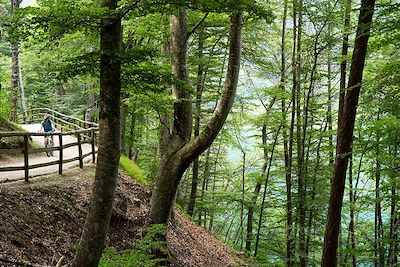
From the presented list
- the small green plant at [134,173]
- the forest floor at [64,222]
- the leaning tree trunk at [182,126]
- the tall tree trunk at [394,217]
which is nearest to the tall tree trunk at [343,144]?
the tall tree trunk at [394,217]

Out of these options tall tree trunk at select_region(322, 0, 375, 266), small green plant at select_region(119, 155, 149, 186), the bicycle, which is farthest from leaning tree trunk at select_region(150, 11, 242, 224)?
the bicycle

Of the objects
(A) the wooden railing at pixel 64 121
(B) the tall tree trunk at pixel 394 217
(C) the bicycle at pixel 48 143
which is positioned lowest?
(B) the tall tree trunk at pixel 394 217

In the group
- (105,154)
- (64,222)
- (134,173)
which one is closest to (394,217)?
(134,173)

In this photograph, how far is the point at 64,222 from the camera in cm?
870

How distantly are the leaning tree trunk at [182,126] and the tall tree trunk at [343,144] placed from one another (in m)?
2.47

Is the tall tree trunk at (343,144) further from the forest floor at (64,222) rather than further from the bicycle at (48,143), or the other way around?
the bicycle at (48,143)

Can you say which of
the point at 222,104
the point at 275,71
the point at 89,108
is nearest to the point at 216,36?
the point at 275,71

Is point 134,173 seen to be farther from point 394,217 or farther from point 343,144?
point 343,144

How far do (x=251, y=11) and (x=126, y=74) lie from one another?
91.8 inches

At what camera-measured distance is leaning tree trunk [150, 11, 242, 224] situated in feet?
29.1

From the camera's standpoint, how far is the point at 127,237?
10.0 metres

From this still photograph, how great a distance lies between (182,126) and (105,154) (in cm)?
403

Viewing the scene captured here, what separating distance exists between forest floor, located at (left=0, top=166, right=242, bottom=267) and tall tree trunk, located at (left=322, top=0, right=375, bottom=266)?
13.3 ft

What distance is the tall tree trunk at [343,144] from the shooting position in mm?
7652
